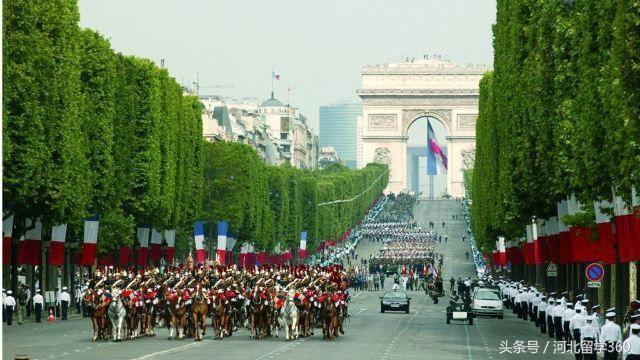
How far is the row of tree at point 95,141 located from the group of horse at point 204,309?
9.11 meters

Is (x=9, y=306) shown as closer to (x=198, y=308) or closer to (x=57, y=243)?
(x=57, y=243)

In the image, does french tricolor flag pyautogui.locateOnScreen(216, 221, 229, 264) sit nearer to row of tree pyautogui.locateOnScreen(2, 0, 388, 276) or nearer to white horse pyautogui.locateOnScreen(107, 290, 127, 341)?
row of tree pyautogui.locateOnScreen(2, 0, 388, 276)

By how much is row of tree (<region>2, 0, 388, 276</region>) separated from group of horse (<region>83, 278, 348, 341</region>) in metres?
9.11

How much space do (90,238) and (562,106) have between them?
108 feet

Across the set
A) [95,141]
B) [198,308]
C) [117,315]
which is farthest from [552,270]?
[95,141]

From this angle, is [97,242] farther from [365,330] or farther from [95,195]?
[365,330]

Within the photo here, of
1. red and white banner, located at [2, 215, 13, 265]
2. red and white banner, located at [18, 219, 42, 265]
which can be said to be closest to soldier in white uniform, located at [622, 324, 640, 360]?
red and white banner, located at [2, 215, 13, 265]

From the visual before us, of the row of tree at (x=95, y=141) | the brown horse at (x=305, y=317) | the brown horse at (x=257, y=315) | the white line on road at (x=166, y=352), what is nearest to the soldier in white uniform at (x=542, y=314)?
the brown horse at (x=305, y=317)

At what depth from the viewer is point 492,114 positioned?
8769 centimetres

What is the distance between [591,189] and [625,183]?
938 cm

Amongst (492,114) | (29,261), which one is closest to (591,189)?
(29,261)

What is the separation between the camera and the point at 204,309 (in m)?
48.5

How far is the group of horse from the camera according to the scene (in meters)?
47.6

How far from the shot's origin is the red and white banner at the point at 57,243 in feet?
234
